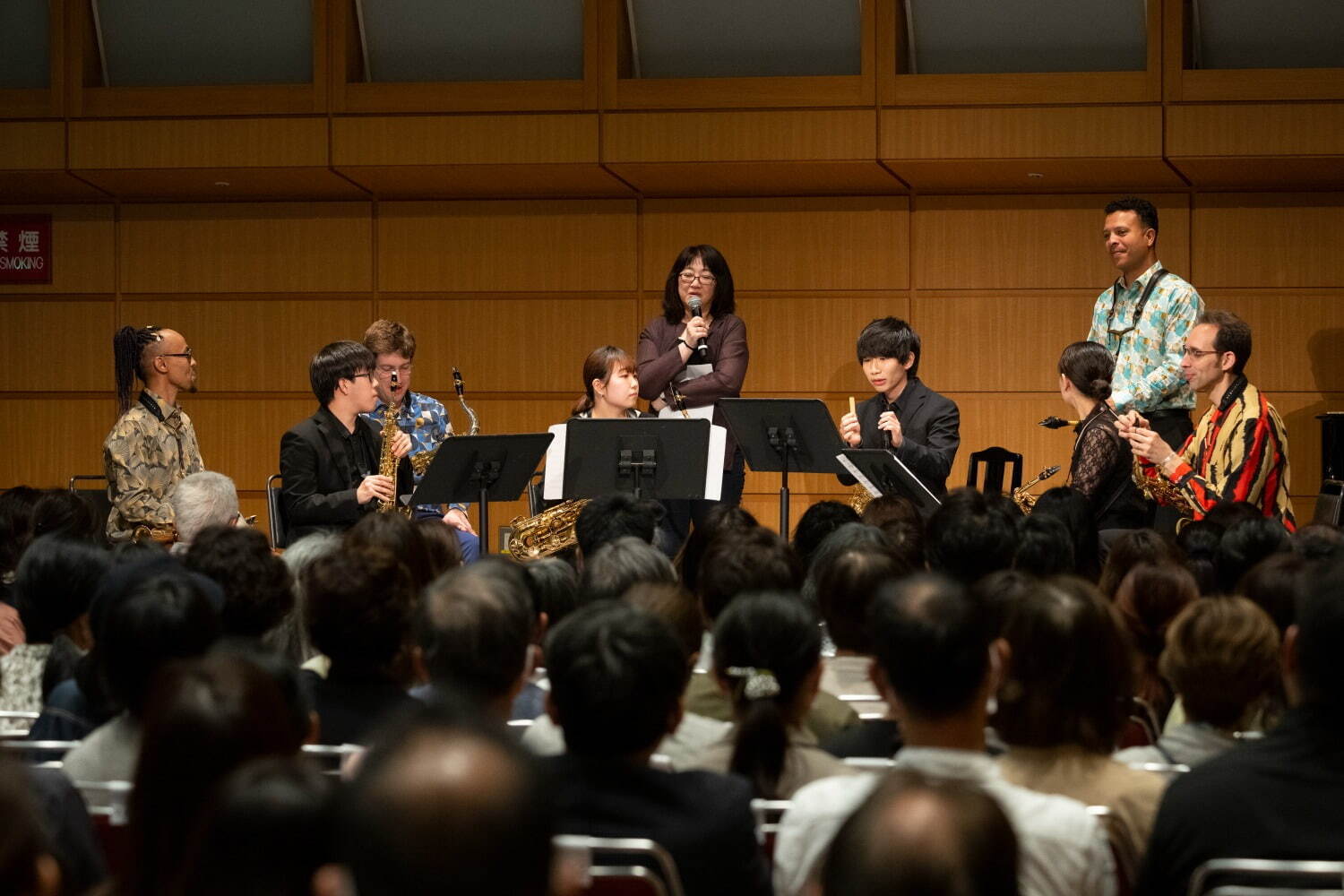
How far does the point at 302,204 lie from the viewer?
852 centimetres

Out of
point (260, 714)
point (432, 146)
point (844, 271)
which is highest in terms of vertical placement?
point (432, 146)

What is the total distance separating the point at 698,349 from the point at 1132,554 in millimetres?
3105

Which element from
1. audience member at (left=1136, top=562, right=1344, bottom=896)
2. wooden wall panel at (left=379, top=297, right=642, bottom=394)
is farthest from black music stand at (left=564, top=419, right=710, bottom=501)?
audience member at (left=1136, top=562, right=1344, bottom=896)

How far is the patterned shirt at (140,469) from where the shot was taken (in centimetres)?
596

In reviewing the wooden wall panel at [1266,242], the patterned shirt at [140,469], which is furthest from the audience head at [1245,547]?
the wooden wall panel at [1266,242]

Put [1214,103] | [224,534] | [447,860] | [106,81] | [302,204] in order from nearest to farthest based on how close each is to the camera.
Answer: [447,860] < [224,534] < [1214,103] < [106,81] < [302,204]

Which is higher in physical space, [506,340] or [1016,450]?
[506,340]

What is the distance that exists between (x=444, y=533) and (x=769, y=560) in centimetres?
114

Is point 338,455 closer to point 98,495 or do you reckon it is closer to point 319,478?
point 319,478

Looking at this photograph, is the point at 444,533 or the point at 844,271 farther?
the point at 844,271

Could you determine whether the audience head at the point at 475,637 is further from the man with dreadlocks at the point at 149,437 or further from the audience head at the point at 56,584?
the man with dreadlocks at the point at 149,437

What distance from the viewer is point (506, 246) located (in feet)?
27.6

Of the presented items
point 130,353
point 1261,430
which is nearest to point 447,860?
point 1261,430

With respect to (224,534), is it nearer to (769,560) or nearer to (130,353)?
(769,560)
